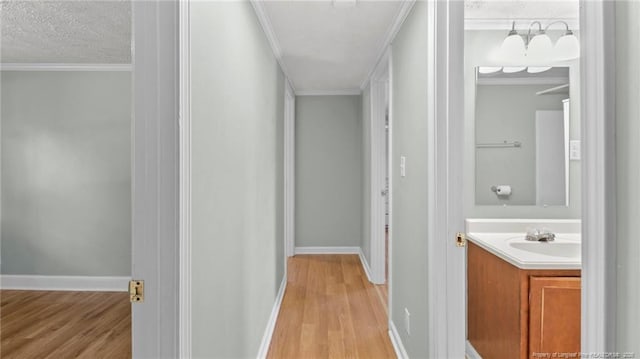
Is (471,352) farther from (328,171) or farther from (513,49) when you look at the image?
(328,171)

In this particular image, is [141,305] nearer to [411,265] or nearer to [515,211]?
[411,265]

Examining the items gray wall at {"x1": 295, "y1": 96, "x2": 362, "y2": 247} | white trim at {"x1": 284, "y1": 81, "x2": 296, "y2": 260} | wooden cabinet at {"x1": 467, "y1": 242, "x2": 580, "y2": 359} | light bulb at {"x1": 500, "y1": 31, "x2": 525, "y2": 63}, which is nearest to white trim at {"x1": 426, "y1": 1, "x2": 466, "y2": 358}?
wooden cabinet at {"x1": 467, "y1": 242, "x2": 580, "y2": 359}

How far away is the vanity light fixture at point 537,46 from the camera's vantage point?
2368 mm

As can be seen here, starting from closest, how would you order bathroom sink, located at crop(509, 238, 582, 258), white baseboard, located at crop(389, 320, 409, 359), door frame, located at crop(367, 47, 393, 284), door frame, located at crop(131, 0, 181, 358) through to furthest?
door frame, located at crop(131, 0, 181, 358) → bathroom sink, located at crop(509, 238, 582, 258) → white baseboard, located at crop(389, 320, 409, 359) → door frame, located at crop(367, 47, 393, 284)

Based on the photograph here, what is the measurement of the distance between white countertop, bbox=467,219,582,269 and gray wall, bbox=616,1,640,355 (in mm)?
1151

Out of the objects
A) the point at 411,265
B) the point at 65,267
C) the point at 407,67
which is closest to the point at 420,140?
the point at 407,67

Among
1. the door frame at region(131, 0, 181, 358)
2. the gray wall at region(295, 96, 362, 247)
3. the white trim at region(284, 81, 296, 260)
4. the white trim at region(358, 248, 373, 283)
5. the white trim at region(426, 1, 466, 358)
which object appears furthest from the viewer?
the gray wall at region(295, 96, 362, 247)

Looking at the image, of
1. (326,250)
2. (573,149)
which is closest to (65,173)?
(326,250)

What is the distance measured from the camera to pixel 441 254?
1.62 metres

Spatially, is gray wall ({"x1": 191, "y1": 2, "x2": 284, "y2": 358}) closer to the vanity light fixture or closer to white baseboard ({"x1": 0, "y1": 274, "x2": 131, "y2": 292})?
the vanity light fixture

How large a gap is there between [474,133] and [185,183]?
212 cm

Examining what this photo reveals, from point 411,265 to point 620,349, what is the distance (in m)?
1.53

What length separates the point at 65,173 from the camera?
3795 millimetres

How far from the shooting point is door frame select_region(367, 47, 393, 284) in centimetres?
397
